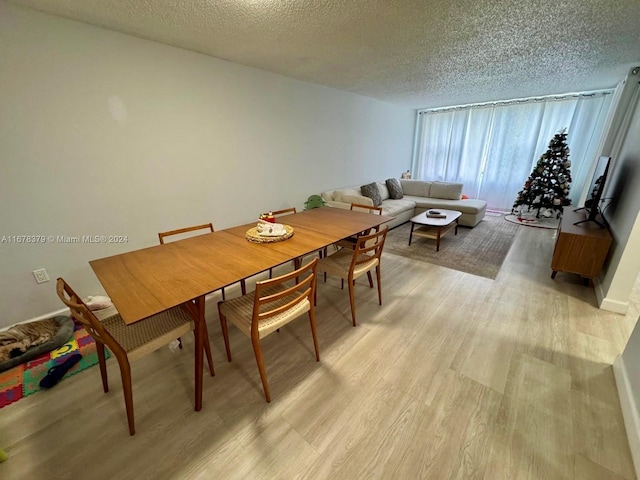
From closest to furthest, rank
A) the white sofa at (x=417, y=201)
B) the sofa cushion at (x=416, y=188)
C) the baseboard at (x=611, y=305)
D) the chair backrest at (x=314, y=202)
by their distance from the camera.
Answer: the baseboard at (x=611, y=305)
the chair backrest at (x=314, y=202)
the white sofa at (x=417, y=201)
the sofa cushion at (x=416, y=188)

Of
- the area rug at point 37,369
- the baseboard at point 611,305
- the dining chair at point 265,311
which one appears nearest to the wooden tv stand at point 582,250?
the baseboard at point 611,305

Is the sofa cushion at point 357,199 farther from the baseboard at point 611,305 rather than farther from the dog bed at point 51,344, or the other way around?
the dog bed at point 51,344

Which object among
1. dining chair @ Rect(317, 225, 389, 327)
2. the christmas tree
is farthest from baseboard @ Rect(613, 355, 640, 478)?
the christmas tree

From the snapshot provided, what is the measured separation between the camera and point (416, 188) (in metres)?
5.41

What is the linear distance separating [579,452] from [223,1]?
3191 millimetres

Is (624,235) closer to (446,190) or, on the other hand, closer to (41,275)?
(446,190)

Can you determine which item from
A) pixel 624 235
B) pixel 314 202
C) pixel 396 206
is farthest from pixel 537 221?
pixel 314 202

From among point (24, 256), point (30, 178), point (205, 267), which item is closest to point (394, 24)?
point (205, 267)

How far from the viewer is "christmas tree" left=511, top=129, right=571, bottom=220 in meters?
4.46

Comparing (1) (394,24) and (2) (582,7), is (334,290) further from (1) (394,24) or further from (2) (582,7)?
(2) (582,7)

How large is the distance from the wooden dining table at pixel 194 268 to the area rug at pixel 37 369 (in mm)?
816

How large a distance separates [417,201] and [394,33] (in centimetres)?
326

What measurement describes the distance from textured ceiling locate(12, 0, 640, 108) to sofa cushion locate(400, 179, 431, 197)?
6.95 feet

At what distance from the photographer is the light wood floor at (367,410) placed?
1.17m
